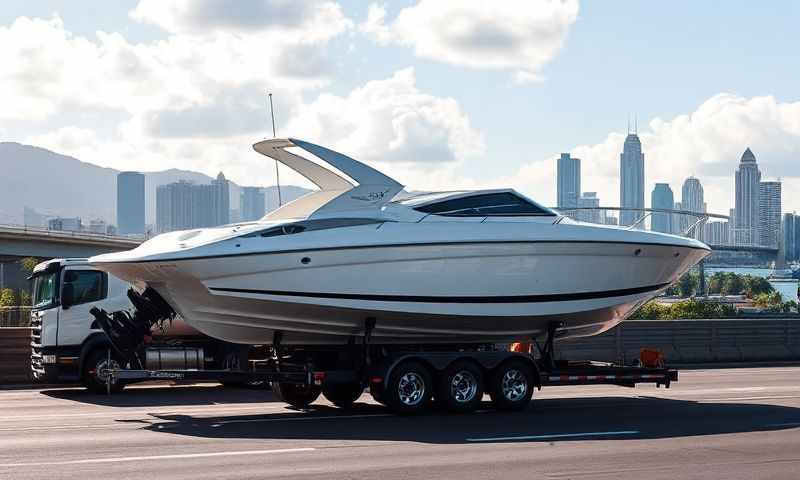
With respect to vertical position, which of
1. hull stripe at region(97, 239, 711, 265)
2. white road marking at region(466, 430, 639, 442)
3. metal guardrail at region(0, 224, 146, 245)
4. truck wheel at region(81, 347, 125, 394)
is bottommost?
white road marking at region(466, 430, 639, 442)

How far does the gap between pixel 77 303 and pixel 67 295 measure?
219mm

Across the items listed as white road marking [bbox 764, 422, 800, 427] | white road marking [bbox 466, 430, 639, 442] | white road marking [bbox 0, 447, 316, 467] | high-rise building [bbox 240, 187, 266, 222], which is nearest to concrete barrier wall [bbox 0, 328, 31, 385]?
white road marking [bbox 0, 447, 316, 467]

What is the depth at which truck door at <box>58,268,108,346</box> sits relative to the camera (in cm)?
2069

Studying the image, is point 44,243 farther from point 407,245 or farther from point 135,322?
point 407,245

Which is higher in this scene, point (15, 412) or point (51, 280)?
point (51, 280)

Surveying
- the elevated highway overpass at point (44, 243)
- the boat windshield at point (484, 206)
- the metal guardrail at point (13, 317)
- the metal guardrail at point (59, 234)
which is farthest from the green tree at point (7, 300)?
the boat windshield at point (484, 206)

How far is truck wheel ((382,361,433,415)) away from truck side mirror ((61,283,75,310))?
7143mm

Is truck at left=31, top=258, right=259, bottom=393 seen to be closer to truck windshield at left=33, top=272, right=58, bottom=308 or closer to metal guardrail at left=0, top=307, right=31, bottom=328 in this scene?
truck windshield at left=33, top=272, right=58, bottom=308

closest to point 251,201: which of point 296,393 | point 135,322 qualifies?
point 296,393

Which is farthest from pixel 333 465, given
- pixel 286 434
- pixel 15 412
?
pixel 15 412

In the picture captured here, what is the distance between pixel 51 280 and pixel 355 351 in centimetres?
674

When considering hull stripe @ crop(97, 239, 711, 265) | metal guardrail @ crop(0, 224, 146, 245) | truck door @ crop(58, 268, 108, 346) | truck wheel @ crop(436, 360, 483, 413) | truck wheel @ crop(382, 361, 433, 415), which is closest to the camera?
hull stripe @ crop(97, 239, 711, 265)

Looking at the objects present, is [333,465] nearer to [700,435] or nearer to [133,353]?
[700,435]

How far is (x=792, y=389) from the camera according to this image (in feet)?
69.1
